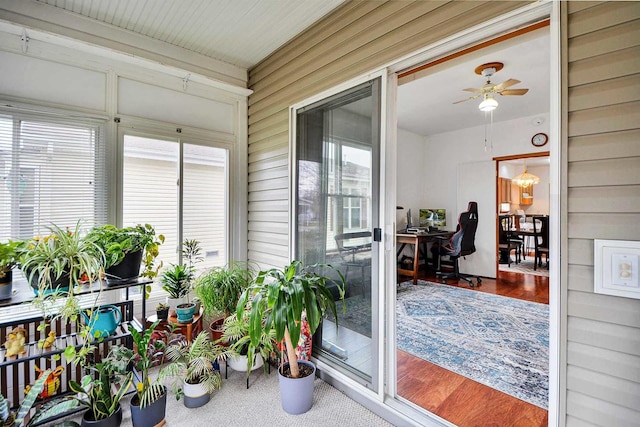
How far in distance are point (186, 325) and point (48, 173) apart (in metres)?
1.56

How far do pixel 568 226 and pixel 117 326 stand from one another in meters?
2.66

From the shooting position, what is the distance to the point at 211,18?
2.34 metres

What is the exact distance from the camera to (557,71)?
1235 mm

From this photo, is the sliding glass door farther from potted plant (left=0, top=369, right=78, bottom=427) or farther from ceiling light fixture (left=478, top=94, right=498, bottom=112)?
ceiling light fixture (left=478, top=94, right=498, bottom=112)

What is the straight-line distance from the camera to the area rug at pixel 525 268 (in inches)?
221

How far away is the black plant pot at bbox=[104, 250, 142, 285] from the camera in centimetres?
184

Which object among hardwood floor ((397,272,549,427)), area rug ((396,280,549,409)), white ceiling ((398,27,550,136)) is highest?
white ceiling ((398,27,550,136))

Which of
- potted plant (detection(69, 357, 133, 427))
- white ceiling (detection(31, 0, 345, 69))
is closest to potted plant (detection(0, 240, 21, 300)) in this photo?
potted plant (detection(69, 357, 133, 427))

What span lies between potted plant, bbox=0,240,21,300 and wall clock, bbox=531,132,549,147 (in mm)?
6128

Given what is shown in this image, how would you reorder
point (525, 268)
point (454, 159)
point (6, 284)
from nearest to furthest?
point (6, 284), point (454, 159), point (525, 268)

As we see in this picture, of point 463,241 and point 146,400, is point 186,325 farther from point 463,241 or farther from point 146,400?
point 463,241

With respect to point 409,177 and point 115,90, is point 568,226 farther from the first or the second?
point 409,177

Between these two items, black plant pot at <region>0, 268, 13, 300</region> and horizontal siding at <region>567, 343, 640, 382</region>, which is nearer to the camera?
horizontal siding at <region>567, 343, 640, 382</region>

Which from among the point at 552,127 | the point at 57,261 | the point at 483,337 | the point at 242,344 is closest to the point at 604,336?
the point at 552,127
